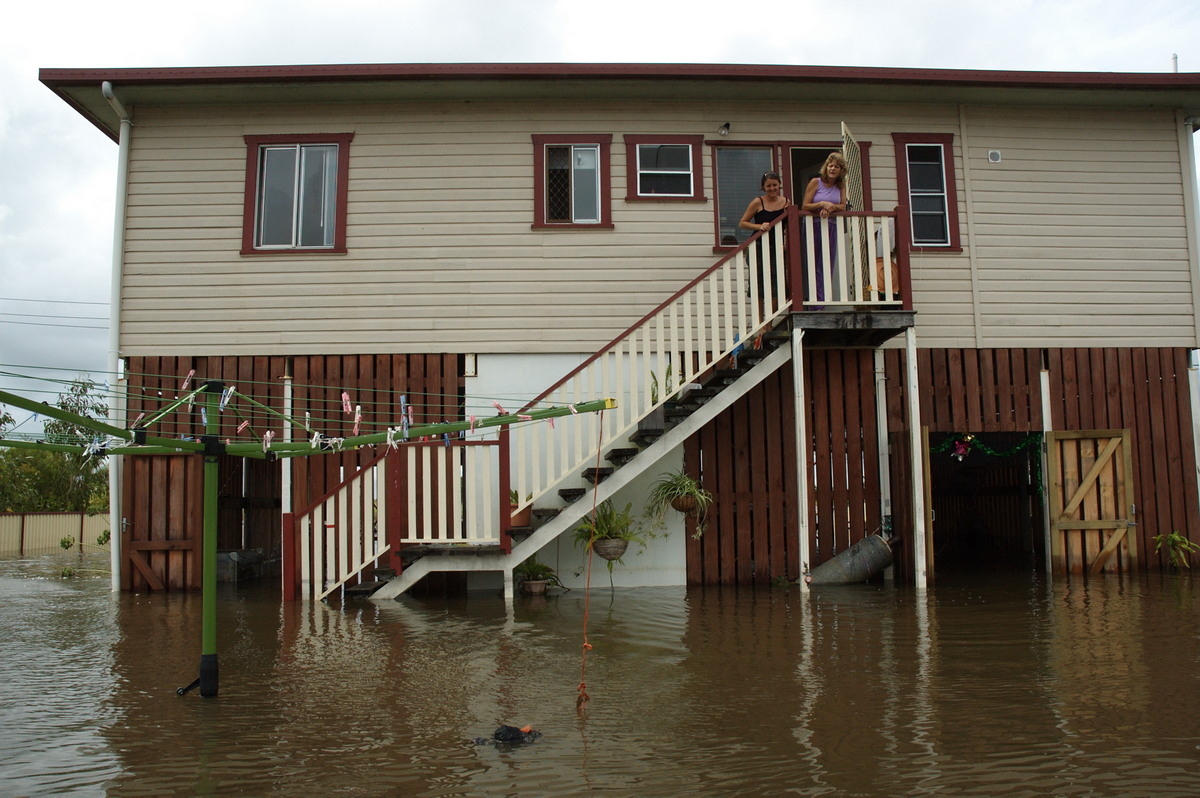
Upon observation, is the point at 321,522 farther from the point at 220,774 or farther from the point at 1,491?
the point at 1,491

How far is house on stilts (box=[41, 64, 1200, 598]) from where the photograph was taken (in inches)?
429

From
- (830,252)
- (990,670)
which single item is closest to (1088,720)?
(990,670)

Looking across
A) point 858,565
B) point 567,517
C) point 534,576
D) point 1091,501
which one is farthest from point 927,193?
point 534,576

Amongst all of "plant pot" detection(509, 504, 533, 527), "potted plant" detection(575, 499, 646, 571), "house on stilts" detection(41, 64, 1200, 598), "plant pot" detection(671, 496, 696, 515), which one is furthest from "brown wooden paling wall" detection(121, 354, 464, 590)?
"plant pot" detection(671, 496, 696, 515)

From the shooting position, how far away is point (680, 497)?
1021cm

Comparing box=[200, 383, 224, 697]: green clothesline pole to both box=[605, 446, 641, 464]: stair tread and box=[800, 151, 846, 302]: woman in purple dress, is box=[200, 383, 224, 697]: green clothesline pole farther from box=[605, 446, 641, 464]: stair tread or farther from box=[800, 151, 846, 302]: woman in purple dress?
box=[800, 151, 846, 302]: woman in purple dress

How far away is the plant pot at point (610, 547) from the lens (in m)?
10.0

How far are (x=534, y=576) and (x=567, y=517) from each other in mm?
990

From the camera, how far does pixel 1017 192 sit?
1167cm

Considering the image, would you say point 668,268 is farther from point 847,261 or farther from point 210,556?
point 210,556

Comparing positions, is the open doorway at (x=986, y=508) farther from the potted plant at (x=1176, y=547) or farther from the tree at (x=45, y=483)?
the tree at (x=45, y=483)

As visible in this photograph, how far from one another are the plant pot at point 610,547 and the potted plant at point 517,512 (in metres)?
0.78

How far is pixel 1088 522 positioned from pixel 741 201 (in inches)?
222

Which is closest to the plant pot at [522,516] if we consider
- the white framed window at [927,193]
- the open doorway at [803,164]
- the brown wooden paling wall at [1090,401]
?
the brown wooden paling wall at [1090,401]
